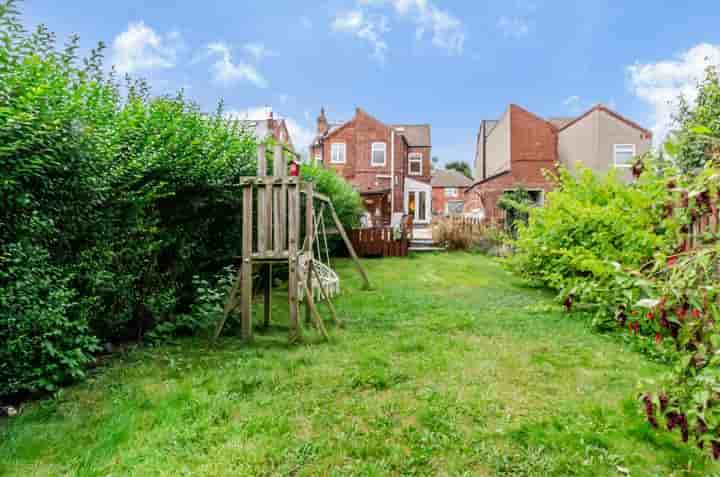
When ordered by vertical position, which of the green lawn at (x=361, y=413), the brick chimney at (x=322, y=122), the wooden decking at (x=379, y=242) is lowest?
the green lawn at (x=361, y=413)

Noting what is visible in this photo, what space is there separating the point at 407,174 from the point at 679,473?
27.5 metres

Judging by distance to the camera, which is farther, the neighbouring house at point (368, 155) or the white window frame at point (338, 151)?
the white window frame at point (338, 151)

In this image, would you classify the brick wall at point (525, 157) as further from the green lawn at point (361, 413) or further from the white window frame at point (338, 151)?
the green lawn at point (361, 413)

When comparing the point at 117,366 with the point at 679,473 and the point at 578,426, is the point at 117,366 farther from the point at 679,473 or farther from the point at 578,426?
the point at 679,473

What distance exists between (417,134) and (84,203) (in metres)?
29.7

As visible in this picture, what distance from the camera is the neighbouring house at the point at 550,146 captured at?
21203mm

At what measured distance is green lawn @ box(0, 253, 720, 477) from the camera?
7.51 feet

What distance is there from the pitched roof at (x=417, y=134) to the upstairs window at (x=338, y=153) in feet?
18.6

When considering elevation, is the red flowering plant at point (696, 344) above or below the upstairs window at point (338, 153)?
below

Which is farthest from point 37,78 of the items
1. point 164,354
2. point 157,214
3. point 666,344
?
point 666,344

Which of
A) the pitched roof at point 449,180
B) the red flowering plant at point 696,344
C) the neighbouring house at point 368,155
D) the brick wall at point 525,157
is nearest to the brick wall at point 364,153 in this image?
the neighbouring house at point 368,155

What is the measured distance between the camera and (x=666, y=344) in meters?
4.24

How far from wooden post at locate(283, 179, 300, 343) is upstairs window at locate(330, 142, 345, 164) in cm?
2192

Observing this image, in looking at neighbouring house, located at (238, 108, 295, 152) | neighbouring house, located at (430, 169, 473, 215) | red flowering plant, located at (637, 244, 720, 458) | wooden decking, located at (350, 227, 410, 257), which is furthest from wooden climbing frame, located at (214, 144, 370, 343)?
→ neighbouring house, located at (430, 169, 473, 215)
